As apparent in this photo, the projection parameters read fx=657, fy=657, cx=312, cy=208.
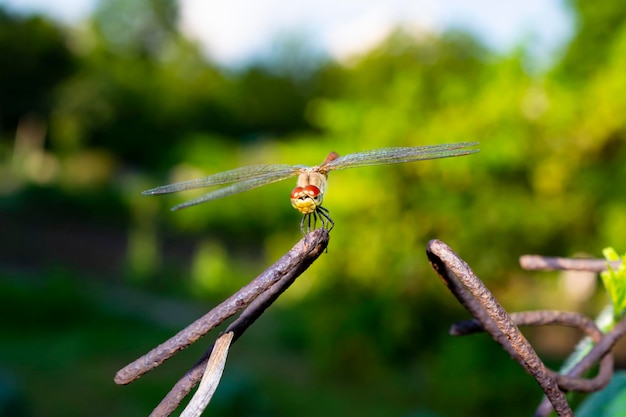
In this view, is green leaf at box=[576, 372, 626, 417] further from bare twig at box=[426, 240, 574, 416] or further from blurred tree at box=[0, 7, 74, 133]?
blurred tree at box=[0, 7, 74, 133]

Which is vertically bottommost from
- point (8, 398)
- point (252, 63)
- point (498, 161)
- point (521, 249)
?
point (8, 398)

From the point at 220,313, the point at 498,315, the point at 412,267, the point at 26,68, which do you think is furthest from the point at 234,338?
the point at 26,68

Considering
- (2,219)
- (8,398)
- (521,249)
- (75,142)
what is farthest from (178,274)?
(75,142)

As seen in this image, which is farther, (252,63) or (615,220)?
(252,63)

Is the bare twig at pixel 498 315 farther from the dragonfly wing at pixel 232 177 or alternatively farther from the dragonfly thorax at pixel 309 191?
the dragonfly wing at pixel 232 177

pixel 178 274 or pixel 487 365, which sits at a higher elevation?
pixel 178 274

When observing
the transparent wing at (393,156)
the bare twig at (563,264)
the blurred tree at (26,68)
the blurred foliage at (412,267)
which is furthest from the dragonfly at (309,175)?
the blurred tree at (26,68)

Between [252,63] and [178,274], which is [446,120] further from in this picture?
[252,63]

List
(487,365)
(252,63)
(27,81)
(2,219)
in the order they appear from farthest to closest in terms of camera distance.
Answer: (252,63) → (27,81) → (2,219) → (487,365)
